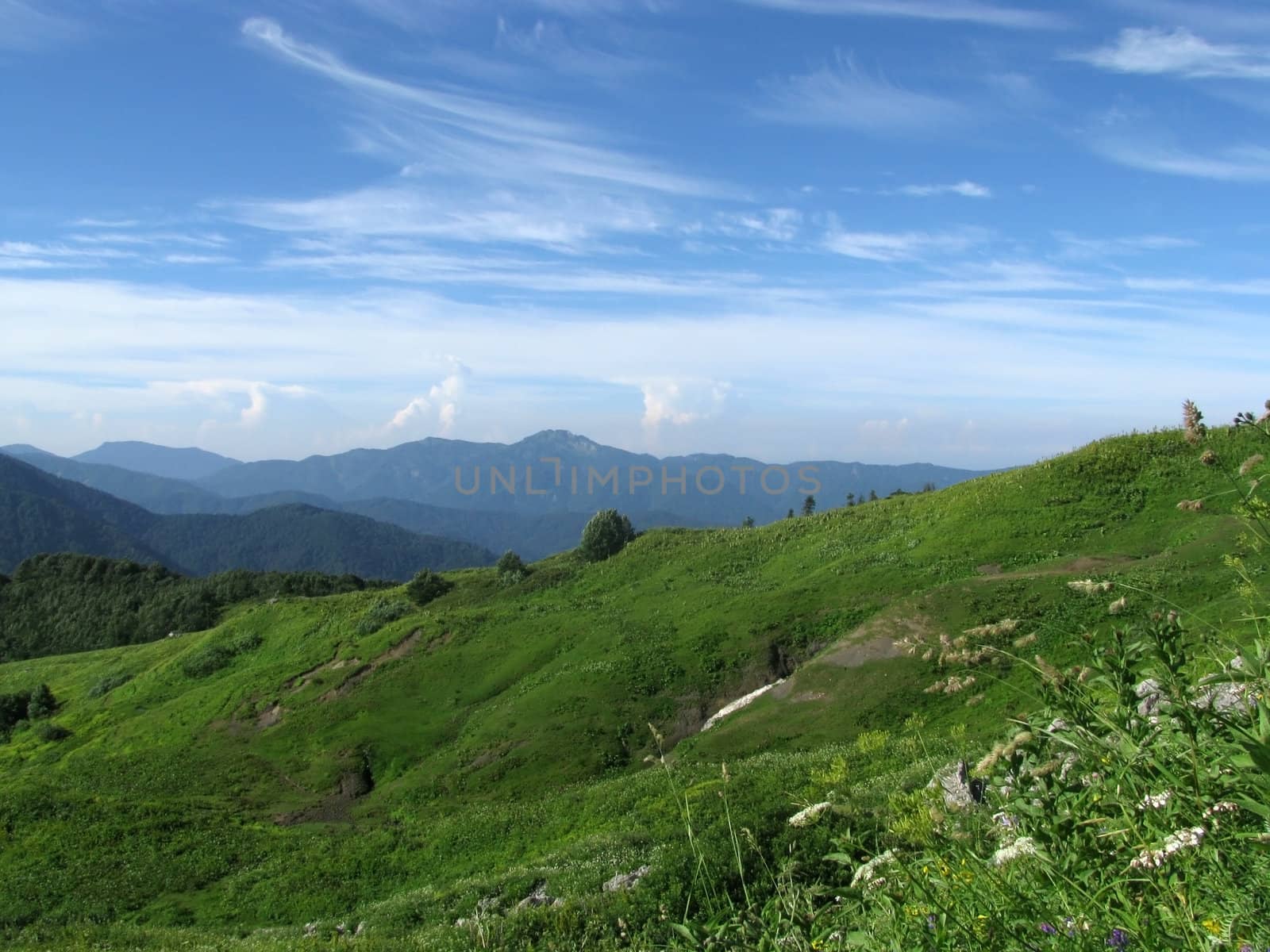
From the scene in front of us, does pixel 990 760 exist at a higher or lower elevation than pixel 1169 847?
higher

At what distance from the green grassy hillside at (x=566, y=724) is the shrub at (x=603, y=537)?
2591 millimetres

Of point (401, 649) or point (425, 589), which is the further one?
point (425, 589)

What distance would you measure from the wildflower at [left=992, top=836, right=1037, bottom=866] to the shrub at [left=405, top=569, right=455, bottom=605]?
62588 millimetres

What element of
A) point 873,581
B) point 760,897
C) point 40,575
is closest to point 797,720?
point 873,581

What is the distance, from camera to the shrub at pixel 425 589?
2581 inches

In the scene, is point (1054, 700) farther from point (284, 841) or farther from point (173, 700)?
point (173, 700)

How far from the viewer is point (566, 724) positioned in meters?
32.9

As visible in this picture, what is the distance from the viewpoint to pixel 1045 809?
3852 mm

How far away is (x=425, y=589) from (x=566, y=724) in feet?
119

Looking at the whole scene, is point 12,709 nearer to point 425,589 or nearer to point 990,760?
point 425,589

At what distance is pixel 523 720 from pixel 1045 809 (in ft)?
107

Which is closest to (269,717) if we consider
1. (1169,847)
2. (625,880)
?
(625,880)

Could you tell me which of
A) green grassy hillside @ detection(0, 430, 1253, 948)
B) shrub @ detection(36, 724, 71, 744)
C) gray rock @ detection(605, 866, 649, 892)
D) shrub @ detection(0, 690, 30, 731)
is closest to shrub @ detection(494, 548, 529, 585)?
green grassy hillside @ detection(0, 430, 1253, 948)

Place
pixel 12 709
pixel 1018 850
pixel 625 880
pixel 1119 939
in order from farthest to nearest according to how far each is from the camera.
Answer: pixel 12 709
pixel 625 880
pixel 1018 850
pixel 1119 939
